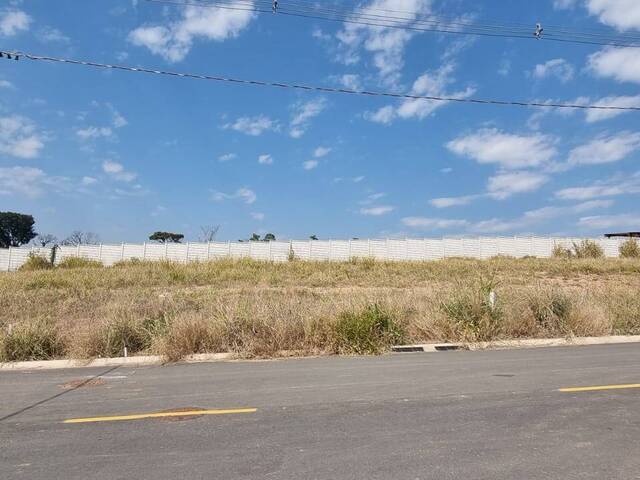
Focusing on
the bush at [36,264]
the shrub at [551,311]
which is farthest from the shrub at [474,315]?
the bush at [36,264]

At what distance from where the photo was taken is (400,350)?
12.4 metres

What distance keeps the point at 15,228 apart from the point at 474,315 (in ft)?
365

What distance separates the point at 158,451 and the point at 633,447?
4.50m

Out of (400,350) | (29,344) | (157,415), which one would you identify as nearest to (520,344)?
(400,350)

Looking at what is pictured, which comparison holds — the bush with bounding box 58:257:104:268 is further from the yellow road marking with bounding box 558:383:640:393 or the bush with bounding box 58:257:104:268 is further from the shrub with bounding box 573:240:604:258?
the yellow road marking with bounding box 558:383:640:393

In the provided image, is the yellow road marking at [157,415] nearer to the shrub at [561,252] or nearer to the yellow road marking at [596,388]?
the yellow road marking at [596,388]

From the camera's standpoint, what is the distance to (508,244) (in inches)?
2029

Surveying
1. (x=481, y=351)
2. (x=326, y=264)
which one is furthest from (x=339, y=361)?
(x=326, y=264)

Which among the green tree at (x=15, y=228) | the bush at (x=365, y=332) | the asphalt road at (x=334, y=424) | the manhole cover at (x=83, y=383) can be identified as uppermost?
the green tree at (x=15, y=228)

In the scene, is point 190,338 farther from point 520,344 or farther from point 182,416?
point 520,344

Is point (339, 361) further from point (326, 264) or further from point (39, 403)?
point (326, 264)

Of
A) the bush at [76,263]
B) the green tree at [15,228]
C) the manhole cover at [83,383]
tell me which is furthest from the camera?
the green tree at [15,228]

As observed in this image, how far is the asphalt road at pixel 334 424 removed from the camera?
482cm

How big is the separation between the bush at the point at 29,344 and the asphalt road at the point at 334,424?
6.64 feet
